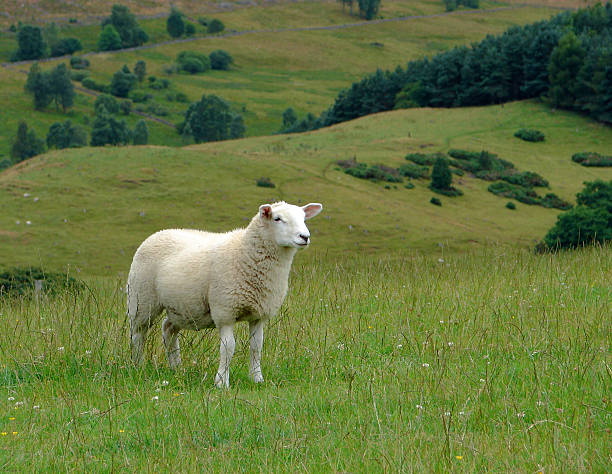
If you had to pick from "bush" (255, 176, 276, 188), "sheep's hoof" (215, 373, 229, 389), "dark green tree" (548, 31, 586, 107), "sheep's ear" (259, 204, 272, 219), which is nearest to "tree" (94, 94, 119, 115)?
"dark green tree" (548, 31, 586, 107)

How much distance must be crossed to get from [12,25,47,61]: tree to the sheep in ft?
574

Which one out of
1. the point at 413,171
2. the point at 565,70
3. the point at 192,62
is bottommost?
the point at 192,62

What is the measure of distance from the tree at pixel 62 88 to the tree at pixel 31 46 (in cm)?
3492

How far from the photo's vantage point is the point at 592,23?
98375 mm

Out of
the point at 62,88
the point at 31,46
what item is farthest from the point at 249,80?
the point at 31,46

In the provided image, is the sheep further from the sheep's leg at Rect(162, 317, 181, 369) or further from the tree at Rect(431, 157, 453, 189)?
the tree at Rect(431, 157, 453, 189)

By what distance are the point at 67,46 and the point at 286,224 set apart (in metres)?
189

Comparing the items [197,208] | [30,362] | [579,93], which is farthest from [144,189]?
[579,93]

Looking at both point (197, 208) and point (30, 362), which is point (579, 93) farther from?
point (30, 362)

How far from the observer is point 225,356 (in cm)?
740

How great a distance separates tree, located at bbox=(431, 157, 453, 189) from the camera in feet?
193

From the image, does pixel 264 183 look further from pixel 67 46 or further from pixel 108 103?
pixel 67 46

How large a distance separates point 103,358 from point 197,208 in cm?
4056

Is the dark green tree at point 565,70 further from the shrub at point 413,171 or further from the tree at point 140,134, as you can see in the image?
the tree at point 140,134
